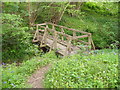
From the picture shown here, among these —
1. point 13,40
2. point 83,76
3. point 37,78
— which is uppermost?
point 13,40

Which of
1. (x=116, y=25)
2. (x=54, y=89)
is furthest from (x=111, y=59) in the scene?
(x=116, y=25)

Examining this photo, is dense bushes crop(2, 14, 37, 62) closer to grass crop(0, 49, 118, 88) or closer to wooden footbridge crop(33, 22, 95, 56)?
wooden footbridge crop(33, 22, 95, 56)

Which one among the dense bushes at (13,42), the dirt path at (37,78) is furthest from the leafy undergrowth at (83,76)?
the dense bushes at (13,42)

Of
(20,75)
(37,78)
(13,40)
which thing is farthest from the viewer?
(13,40)

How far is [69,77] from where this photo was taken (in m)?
4.08

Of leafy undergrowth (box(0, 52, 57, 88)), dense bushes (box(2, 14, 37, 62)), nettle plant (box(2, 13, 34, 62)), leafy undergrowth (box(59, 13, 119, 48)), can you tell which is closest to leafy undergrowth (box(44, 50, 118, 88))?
leafy undergrowth (box(0, 52, 57, 88))

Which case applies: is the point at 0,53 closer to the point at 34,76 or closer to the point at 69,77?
the point at 34,76

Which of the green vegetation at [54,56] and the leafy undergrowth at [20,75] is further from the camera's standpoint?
the leafy undergrowth at [20,75]

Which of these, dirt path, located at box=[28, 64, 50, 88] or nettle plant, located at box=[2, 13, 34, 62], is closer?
dirt path, located at box=[28, 64, 50, 88]

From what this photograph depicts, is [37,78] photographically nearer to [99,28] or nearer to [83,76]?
[83,76]

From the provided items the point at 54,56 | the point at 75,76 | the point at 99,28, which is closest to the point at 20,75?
the point at 75,76

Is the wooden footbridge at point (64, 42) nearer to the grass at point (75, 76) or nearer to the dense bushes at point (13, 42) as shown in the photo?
the dense bushes at point (13, 42)

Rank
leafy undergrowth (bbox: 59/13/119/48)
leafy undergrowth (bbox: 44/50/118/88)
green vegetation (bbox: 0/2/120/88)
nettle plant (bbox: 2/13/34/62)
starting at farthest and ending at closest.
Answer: leafy undergrowth (bbox: 59/13/119/48)
nettle plant (bbox: 2/13/34/62)
green vegetation (bbox: 0/2/120/88)
leafy undergrowth (bbox: 44/50/118/88)

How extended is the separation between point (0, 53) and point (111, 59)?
21.3 ft
